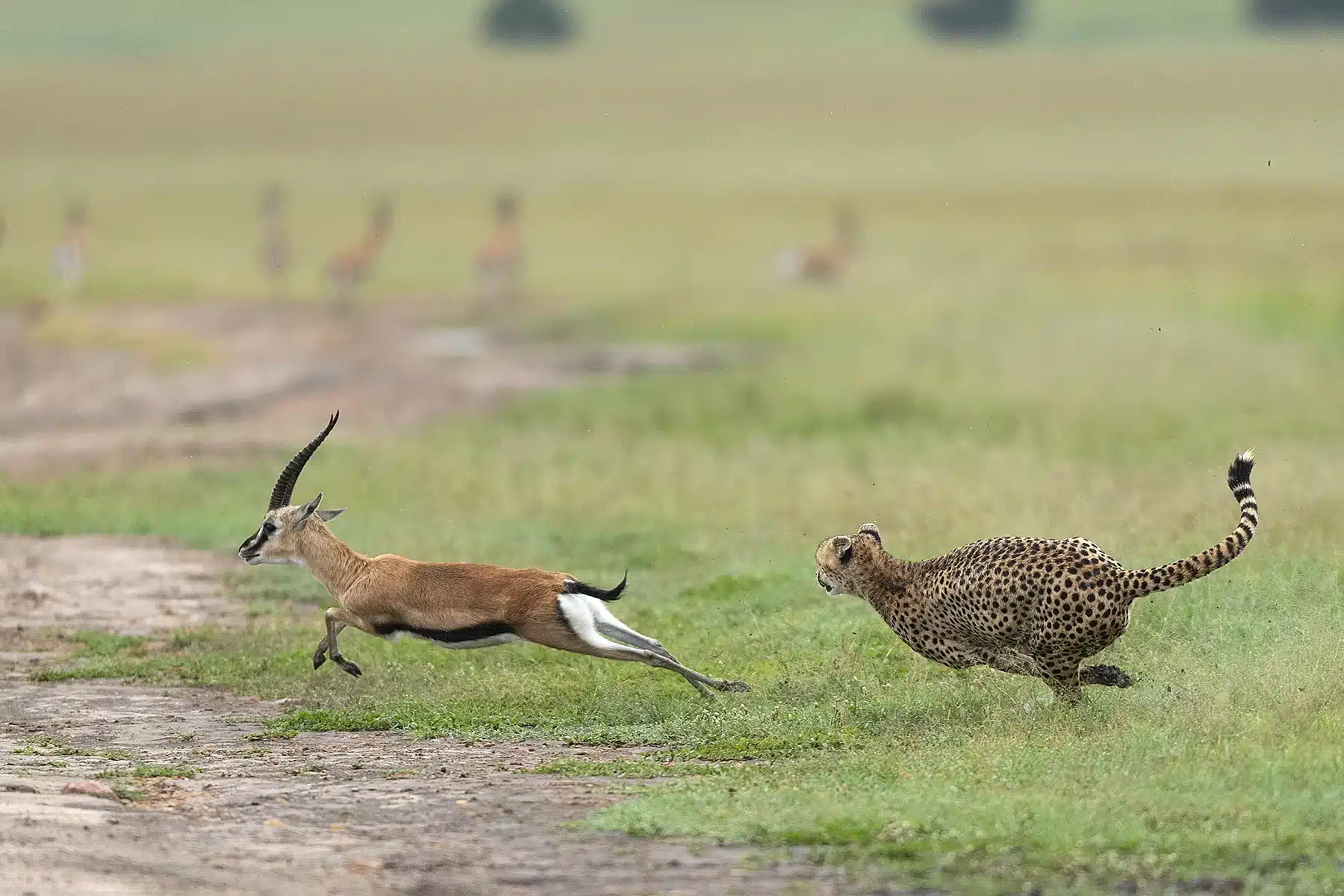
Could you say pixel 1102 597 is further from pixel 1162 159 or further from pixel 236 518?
pixel 1162 159

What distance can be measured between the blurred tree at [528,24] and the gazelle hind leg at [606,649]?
214ft

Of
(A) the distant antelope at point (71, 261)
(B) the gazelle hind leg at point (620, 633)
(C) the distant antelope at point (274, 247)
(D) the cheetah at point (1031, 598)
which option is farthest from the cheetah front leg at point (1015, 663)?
(C) the distant antelope at point (274, 247)

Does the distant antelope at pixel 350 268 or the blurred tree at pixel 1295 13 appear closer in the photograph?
the distant antelope at pixel 350 268

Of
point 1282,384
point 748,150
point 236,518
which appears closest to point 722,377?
point 1282,384

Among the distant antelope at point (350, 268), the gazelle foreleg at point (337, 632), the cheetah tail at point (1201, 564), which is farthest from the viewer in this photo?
the distant antelope at point (350, 268)

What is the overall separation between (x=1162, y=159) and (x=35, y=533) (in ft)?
138

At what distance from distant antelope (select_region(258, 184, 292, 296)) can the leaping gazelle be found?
24303mm

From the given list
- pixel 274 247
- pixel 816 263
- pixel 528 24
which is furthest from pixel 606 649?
pixel 528 24

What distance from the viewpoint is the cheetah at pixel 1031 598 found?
874cm

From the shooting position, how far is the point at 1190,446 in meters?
19.0

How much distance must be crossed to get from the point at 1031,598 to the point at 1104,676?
539 mm

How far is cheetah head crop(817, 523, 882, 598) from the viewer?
984cm

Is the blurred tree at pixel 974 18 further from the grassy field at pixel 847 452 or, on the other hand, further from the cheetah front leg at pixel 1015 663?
the cheetah front leg at pixel 1015 663

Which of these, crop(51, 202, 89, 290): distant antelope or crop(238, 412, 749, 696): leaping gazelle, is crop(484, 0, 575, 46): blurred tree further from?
crop(238, 412, 749, 696): leaping gazelle
